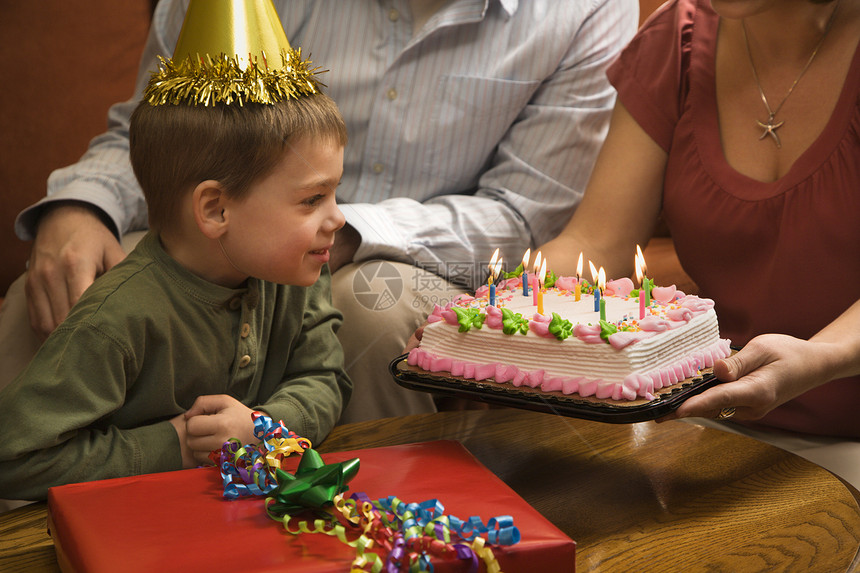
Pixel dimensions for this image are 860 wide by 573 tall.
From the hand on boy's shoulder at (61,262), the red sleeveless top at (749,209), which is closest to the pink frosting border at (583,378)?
the red sleeveless top at (749,209)

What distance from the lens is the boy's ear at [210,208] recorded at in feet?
3.20

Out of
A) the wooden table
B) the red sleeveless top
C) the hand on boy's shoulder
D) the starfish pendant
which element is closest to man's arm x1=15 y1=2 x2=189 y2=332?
the hand on boy's shoulder

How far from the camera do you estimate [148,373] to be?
0.98m

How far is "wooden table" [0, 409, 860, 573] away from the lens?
79cm

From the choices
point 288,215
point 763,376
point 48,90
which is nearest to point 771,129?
point 763,376

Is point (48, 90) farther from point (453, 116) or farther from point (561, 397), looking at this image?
point (561, 397)

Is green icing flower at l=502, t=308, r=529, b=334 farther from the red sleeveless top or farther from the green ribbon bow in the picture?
the red sleeveless top

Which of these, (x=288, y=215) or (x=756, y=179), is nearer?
(x=288, y=215)

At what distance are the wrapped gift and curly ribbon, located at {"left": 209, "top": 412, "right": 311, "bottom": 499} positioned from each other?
12 mm

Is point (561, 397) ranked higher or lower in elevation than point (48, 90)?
lower

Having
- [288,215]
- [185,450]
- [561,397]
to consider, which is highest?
[288,215]

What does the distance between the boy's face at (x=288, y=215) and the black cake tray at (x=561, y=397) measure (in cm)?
20

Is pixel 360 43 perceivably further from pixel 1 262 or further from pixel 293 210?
pixel 1 262

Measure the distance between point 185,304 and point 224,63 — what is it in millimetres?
287
